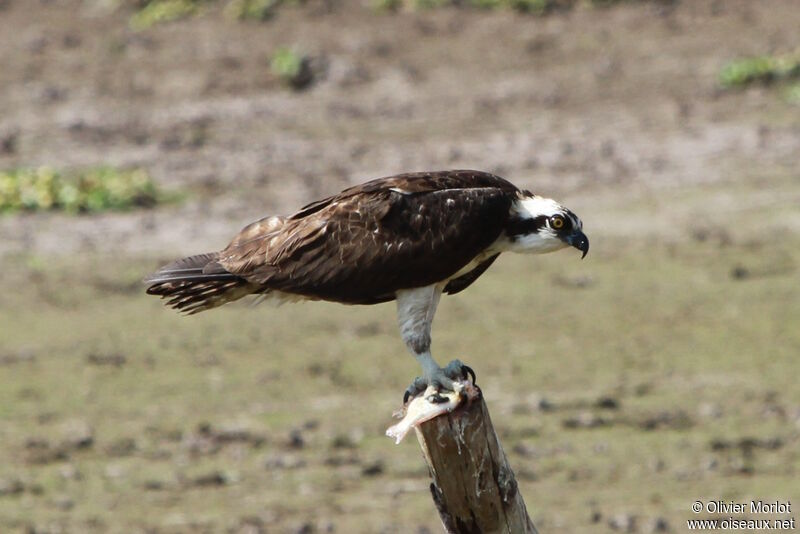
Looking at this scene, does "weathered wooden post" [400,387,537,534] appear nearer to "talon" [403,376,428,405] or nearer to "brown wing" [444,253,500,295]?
"talon" [403,376,428,405]

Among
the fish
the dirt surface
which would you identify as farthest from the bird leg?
the dirt surface

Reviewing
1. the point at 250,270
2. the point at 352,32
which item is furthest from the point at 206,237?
the point at 250,270

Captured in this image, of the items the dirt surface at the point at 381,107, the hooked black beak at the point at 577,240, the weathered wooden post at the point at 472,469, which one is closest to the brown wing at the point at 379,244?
the hooked black beak at the point at 577,240

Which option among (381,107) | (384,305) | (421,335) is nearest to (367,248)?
(421,335)

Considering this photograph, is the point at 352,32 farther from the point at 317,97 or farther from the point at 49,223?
the point at 49,223

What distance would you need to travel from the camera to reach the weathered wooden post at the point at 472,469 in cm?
481

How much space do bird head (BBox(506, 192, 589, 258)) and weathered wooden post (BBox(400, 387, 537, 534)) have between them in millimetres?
683

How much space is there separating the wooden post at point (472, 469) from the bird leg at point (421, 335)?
34 centimetres

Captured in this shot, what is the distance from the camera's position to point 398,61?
19.6 m

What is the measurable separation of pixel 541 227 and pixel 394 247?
506 mm

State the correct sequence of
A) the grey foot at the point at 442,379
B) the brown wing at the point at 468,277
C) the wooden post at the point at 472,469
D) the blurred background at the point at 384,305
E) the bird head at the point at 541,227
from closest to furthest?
the wooden post at the point at 472,469 < the grey foot at the point at 442,379 < the bird head at the point at 541,227 < the brown wing at the point at 468,277 < the blurred background at the point at 384,305

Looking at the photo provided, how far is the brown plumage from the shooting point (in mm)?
5207

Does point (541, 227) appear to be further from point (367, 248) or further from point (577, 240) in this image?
point (367, 248)

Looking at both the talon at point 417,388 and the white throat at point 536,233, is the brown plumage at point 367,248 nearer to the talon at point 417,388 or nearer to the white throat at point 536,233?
the white throat at point 536,233
